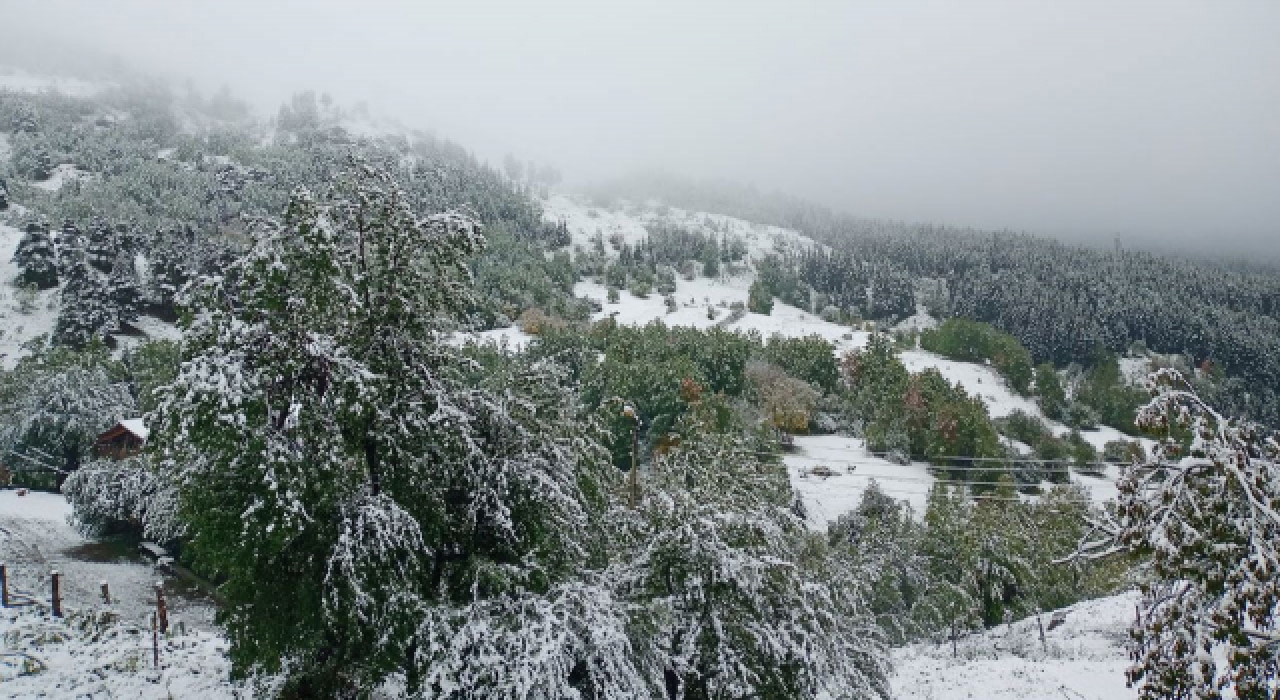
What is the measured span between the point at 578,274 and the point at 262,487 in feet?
460

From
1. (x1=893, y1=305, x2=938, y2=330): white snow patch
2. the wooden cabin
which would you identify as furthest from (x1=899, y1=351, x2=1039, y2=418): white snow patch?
the wooden cabin

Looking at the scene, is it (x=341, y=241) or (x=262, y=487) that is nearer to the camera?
(x=262, y=487)

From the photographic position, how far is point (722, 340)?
7662 centimetres

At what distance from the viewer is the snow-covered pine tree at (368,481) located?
7699mm

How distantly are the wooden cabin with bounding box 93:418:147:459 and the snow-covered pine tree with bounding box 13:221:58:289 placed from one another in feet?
161

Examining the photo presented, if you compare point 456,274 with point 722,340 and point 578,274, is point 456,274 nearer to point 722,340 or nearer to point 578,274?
point 722,340

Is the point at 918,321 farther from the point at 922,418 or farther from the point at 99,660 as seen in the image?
the point at 99,660

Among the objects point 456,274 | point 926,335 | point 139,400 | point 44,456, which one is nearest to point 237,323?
point 456,274

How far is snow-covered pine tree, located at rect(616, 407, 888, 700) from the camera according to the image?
918cm

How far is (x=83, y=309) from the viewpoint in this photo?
62.6 meters

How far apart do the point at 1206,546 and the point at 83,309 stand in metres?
81.2

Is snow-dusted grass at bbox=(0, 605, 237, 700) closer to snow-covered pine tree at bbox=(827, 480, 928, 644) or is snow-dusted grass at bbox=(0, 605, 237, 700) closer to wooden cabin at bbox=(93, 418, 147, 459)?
snow-covered pine tree at bbox=(827, 480, 928, 644)

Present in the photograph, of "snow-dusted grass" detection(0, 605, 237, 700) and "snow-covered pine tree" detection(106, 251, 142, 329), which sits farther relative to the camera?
"snow-covered pine tree" detection(106, 251, 142, 329)

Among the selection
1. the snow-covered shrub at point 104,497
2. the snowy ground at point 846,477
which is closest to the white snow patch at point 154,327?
the snow-covered shrub at point 104,497
